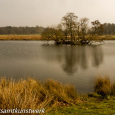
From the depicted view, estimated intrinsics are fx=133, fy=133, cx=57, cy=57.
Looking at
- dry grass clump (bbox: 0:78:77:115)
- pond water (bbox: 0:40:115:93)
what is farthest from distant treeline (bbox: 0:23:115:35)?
dry grass clump (bbox: 0:78:77:115)

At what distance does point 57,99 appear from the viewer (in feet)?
16.0

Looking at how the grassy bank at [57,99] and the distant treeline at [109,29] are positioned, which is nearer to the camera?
the grassy bank at [57,99]

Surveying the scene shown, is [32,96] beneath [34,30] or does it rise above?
beneath

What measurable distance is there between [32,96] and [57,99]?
1.63 metres

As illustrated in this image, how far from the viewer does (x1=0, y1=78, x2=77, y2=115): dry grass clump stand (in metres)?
2.91

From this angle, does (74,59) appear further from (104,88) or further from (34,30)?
(34,30)

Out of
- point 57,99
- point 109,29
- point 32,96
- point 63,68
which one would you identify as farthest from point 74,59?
→ point 109,29

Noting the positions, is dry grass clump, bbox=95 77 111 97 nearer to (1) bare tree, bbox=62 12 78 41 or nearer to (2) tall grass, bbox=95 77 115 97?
(2) tall grass, bbox=95 77 115 97

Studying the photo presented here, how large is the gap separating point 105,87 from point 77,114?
2587mm

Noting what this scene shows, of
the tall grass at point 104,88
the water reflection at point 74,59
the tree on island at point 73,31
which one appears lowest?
the tall grass at point 104,88

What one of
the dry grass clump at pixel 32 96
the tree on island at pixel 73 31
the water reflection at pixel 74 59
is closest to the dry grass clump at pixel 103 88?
the dry grass clump at pixel 32 96

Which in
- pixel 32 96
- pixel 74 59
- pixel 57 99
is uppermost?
pixel 32 96

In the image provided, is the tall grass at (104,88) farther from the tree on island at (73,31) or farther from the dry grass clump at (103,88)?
the tree on island at (73,31)

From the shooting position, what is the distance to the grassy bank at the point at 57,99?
9.78 feet
